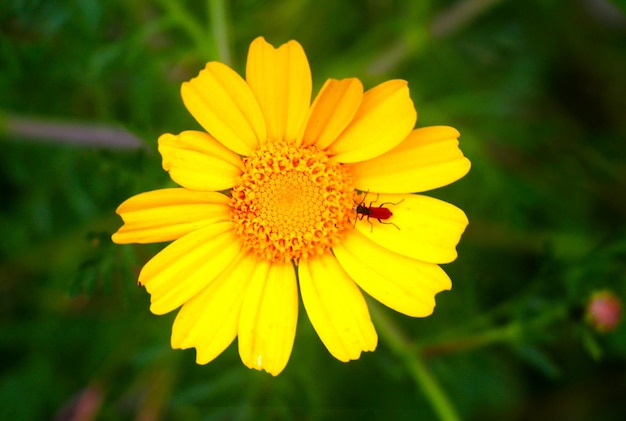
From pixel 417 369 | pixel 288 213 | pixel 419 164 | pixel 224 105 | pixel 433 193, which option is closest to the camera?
pixel 224 105

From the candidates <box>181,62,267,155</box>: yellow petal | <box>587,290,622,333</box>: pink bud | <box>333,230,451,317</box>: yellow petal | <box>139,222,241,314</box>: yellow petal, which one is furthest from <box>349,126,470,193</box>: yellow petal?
<box>587,290,622,333</box>: pink bud

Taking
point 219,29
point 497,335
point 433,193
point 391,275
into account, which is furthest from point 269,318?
point 433,193

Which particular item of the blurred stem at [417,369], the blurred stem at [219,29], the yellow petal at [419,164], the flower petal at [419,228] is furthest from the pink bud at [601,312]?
the blurred stem at [219,29]

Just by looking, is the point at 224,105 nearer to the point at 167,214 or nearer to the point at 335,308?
the point at 167,214

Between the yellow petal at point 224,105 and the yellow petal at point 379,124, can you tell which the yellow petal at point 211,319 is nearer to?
the yellow petal at point 224,105

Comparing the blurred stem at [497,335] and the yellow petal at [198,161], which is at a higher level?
the yellow petal at [198,161]

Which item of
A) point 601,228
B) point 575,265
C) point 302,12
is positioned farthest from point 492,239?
point 302,12
